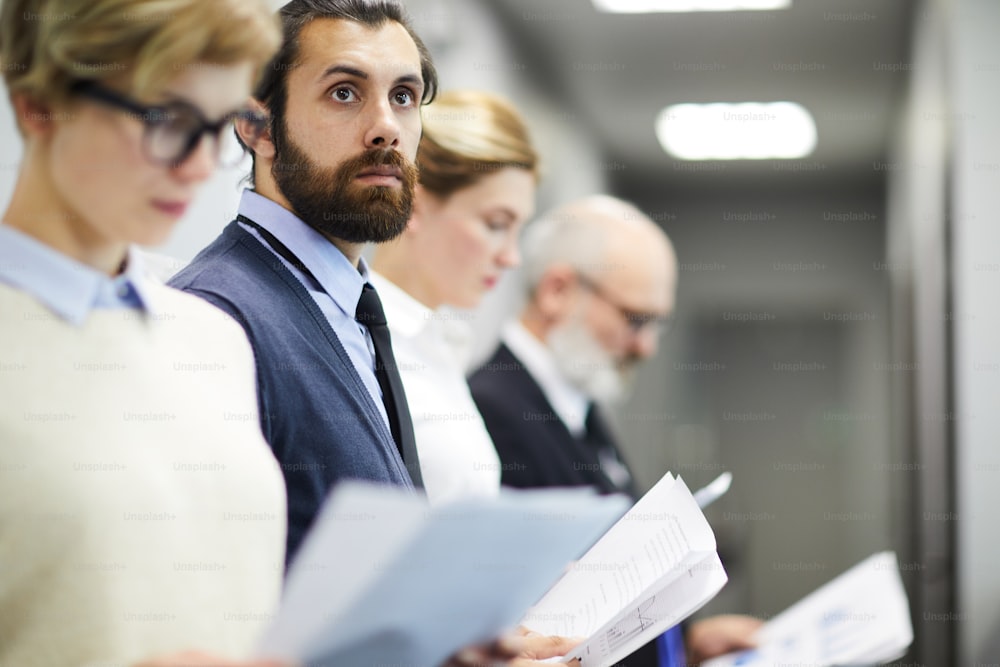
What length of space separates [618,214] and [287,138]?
1704 millimetres

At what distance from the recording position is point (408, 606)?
2.04ft

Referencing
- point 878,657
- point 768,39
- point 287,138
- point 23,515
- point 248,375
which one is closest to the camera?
point 23,515

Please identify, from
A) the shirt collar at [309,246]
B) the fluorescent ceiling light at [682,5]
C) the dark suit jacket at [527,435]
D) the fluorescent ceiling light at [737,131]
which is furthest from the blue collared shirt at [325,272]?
the fluorescent ceiling light at [737,131]

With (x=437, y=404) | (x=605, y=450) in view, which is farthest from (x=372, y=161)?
(x=605, y=450)

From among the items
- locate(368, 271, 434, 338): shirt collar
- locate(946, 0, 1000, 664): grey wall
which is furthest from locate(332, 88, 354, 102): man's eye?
locate(946, 0, 1000, 664): grey wall

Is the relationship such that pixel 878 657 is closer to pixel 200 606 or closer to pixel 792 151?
pixel 200 606

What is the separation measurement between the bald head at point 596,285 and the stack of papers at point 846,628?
952 millimetres

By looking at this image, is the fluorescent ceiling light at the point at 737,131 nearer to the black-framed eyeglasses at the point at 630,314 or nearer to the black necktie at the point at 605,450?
the black-framed eyeglasses at the point at 630,314

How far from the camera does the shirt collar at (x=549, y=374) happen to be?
7.26 feet

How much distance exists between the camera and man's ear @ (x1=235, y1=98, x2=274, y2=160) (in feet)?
2.91

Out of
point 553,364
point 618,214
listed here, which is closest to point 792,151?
point 618,214

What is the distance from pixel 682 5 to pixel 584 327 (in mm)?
1765

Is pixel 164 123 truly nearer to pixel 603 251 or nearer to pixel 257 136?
pixel 257 136

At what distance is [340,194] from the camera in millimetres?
910
